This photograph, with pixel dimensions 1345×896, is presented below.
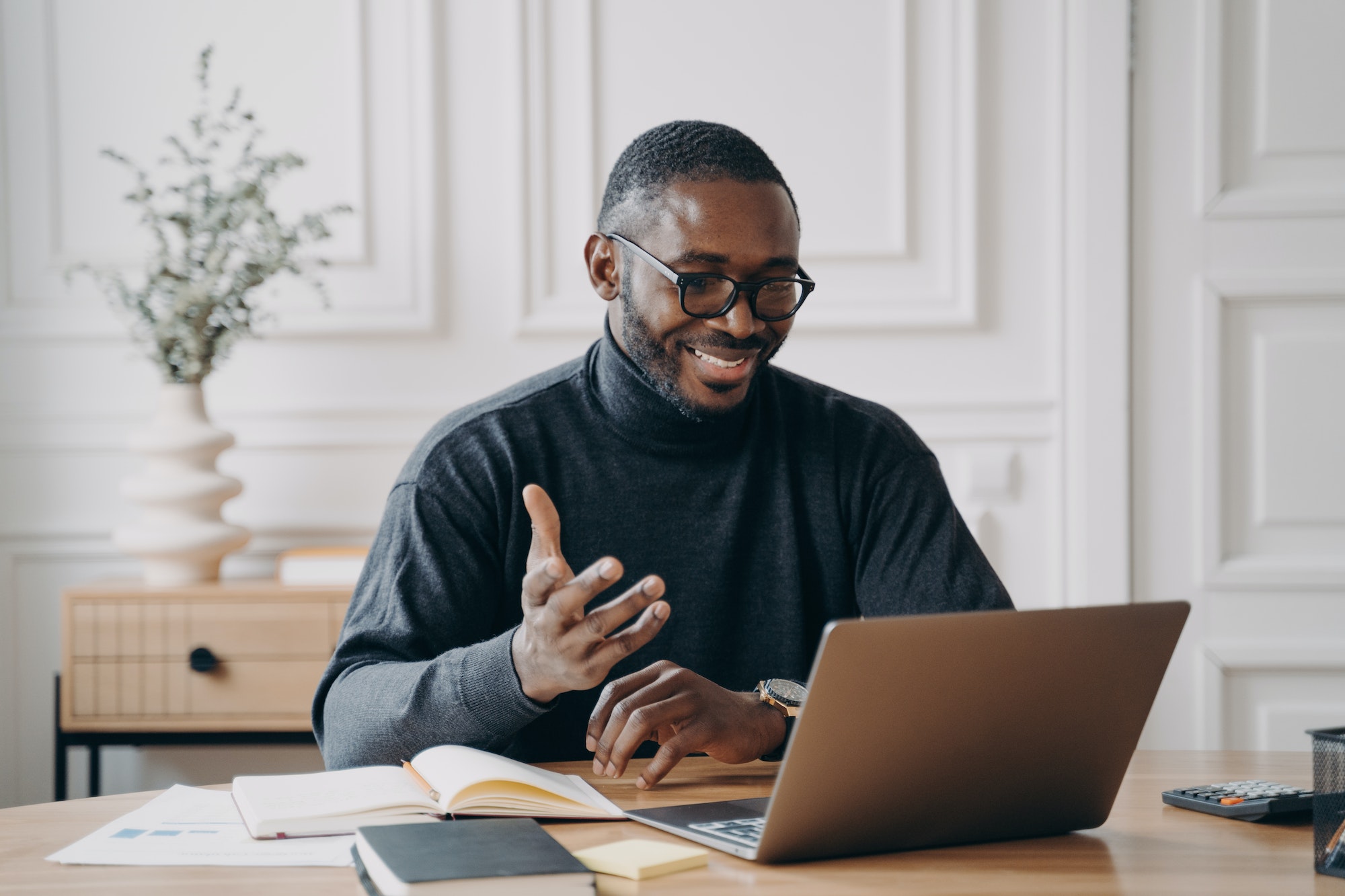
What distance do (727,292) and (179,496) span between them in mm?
1220

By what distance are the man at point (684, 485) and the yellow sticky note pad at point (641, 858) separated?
18.1 inches

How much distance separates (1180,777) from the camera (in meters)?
1.10

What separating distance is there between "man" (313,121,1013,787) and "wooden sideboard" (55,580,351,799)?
2.38 ft

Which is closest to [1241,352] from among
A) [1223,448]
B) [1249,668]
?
[1223,448]

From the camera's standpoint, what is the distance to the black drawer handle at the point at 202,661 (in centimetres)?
204

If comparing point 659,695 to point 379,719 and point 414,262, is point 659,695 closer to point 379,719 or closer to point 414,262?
point 379,719

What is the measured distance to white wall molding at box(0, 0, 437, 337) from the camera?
93.4 inches

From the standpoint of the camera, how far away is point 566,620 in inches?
37.0

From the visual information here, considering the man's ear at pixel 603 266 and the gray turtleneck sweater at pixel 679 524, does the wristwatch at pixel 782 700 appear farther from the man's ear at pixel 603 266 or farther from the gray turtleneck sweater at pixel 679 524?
the man's ear at pixel 603 266

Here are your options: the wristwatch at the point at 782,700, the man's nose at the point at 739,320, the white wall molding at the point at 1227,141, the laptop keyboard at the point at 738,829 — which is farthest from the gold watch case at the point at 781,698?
the white wall molding at the point at 1227,141

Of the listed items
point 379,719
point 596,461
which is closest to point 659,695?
point 379,719

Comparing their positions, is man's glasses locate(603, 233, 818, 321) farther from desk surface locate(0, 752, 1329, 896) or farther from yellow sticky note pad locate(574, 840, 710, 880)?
yellow sticky note pad locate(574, 840, 710, 880)

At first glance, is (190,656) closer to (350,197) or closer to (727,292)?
(350,197)

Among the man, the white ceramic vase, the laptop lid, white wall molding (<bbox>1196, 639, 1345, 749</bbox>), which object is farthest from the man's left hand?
white wall molding (<bbox>1196, 639, 1345, 749</bbox>)
